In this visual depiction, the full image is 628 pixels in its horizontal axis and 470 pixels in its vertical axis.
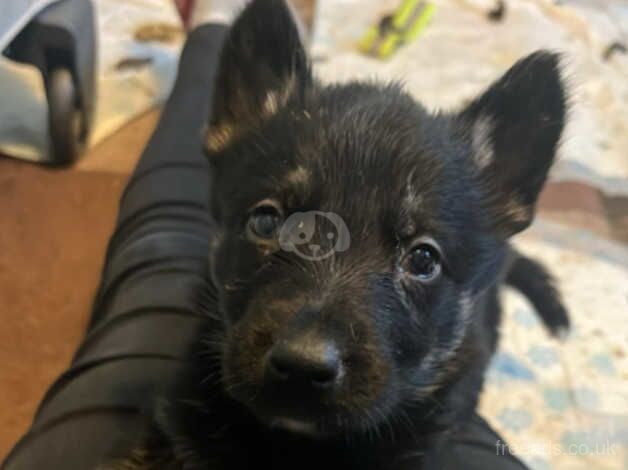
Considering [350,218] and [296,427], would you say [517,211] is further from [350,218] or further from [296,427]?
[296,427]

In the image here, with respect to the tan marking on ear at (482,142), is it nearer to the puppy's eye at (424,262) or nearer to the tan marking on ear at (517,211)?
the tan marking on ear at (517,211)

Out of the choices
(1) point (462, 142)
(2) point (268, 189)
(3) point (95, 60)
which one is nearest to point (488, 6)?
(3) point (95, 60)

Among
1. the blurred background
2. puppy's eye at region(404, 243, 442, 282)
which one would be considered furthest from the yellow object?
puppy's eye at region(404, 243, 442, 282)

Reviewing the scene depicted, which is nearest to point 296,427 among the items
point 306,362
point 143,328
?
point 306,362

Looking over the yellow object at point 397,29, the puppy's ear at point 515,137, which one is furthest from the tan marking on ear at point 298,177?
the yellow object at point 397,29

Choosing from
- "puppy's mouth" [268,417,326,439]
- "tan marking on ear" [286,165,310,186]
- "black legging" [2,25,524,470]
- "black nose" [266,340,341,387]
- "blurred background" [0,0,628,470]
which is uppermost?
"tan marking on ear" [286,165,310,186]

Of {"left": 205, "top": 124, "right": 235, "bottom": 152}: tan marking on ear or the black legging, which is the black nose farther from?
{"left": 205, "top": 124, "right": 235, "bottom": 152}: tan marking on ear

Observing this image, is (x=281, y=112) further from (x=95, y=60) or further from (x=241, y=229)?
(x=95, y=60)
